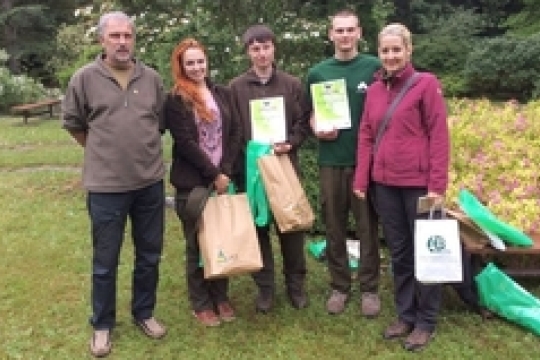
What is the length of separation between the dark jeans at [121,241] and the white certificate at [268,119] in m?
0.71

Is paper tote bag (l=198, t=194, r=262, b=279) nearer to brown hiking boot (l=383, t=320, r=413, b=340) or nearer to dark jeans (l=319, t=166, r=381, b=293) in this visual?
dark jeans (l=319, t=166, r=381, b=293)

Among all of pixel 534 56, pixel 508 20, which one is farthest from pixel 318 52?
pixel 508 20

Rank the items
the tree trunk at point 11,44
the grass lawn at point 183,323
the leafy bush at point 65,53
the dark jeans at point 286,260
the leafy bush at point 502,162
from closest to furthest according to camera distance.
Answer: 1. the grass lawn at point 183,323
2. the dark jeans at point 286,260
3. the leafy bush at point 502,162
4. the leafy bush at point 65,53
5. the tree trunk at point 11,44

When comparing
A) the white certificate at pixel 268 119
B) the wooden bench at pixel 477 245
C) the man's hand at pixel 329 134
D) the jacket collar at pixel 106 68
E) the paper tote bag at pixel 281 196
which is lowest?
the wooden bench at pixel 477 245

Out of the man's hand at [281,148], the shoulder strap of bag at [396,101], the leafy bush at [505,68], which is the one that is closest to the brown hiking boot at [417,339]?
the shoulder strap of bag at [396,101]

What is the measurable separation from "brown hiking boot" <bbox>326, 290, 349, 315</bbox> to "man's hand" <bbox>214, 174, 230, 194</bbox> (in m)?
1.17

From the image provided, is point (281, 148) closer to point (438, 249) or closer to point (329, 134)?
point (329, 134)

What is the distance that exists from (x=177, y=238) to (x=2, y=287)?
1.73 meters

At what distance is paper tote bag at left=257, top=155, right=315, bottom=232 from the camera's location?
4.03 m

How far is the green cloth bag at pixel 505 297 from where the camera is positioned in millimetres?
4156

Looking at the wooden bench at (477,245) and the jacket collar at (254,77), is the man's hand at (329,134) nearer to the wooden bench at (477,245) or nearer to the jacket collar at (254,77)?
the jacket collar at (254,77)

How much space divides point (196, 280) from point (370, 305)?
1.20 m

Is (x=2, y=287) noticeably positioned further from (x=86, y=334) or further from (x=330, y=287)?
(x=330, y=287)

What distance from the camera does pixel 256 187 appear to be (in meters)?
4.15
